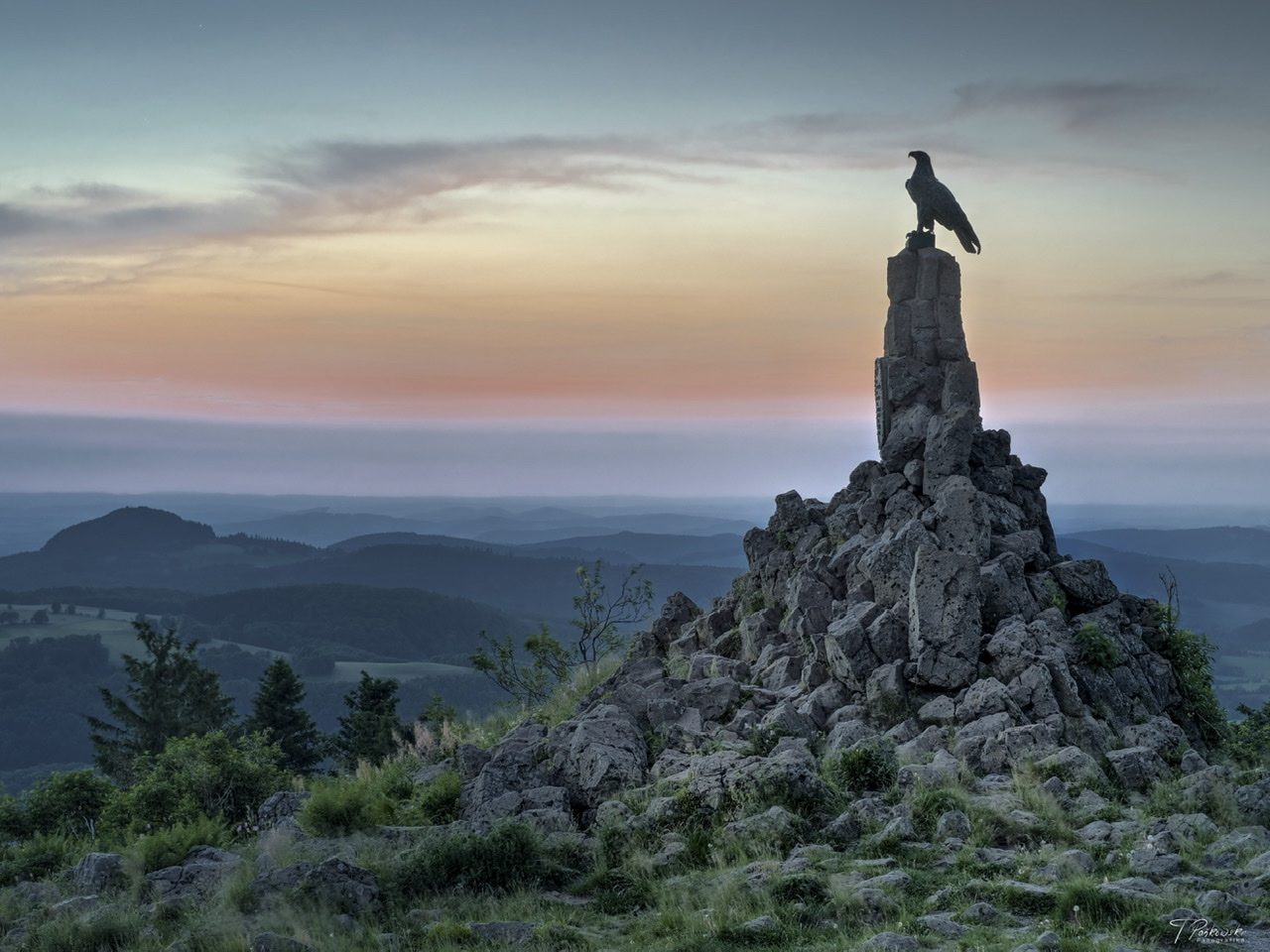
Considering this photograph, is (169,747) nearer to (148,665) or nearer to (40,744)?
(148,665)

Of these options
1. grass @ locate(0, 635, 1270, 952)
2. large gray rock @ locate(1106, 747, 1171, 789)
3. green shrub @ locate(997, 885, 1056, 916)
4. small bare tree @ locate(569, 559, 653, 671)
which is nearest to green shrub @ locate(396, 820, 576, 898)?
grass @ locate(0, 635, 1270, 952)

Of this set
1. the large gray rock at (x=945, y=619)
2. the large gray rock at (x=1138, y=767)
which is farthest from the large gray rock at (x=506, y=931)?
the large gray rock at (x=945, y=619)

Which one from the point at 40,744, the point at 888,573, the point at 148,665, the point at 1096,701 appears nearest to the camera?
the point at 1096,701

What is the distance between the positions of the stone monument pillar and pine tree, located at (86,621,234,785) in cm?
5678

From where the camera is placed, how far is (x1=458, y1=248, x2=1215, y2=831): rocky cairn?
19875mm

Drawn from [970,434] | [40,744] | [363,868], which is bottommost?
[40,744]

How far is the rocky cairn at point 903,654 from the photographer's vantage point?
19.9 m

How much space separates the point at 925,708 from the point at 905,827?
6.06 meters

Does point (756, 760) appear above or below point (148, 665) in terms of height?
above

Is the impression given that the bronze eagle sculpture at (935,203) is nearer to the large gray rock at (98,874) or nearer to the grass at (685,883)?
the grass at (685,883)

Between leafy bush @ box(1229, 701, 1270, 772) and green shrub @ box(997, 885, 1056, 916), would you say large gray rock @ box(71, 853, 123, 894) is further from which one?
leafy bush @ box(1229, 701, 1270, 772)

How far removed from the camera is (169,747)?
3469 centimetres

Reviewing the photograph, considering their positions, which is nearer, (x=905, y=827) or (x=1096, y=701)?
(x=905, y=827)

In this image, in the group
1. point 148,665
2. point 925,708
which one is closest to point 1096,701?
point 925,708
